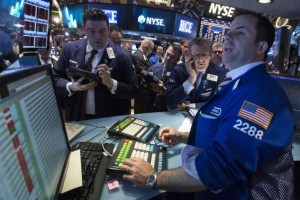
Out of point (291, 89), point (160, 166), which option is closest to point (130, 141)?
point (160, 166)

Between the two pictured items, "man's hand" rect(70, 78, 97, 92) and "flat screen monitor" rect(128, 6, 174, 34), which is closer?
"man's hand" rect(70, 78, 97, 92)

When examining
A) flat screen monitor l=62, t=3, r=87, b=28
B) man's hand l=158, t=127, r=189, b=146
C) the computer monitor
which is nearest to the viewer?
the computer monitor

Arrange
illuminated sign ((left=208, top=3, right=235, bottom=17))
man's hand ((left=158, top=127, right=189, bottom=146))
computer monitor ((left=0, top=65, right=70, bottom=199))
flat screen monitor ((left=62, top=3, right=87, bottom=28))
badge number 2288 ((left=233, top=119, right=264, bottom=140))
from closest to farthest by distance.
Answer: computer monitor ((left=0, top=65, right=70, bottom=199)), badge number 2288 ((left=233, top=119, right=264, bottom=140)), man's hand ((left=158, top=127, right=189, bottom=146)), illuminated sign ((left=208, top=3, right=235, bottom=17)), flat screen monitor ((left=62, top=3, right=87, bottom=28))

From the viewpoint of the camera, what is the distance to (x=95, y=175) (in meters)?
0.95

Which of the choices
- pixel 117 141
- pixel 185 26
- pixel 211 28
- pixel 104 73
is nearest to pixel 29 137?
pixel 117 141

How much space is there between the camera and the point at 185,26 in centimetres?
510

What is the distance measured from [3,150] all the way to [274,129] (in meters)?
0.77

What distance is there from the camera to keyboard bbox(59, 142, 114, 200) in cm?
83

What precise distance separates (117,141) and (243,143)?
0.77 meters

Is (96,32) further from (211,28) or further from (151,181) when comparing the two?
(211,28)

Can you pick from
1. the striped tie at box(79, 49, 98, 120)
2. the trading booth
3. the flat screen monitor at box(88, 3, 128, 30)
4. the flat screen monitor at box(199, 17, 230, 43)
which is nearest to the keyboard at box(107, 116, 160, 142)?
the trading booth

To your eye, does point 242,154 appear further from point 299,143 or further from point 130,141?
point 299,143

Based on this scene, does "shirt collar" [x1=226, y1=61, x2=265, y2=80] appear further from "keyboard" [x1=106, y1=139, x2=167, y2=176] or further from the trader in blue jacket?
"keyboard" [x1=106, y1=139, x2=167, y2=176]

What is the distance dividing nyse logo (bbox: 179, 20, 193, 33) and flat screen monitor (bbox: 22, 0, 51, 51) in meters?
3.95
